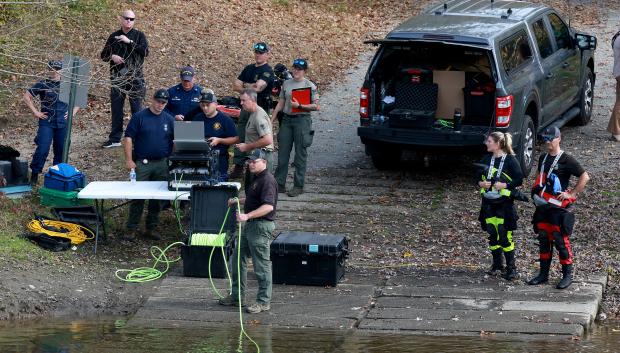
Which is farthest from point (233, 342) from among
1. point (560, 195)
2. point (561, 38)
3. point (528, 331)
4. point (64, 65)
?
point (561, 38)

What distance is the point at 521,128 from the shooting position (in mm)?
14430

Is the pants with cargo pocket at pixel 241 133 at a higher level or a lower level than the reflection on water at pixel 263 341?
higher

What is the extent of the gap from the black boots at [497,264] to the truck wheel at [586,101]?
6.20m

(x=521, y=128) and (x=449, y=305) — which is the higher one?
(x=521, y=128)

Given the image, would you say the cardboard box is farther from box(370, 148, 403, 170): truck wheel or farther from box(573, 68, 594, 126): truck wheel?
box(573, 68, 594, 126): truck wheel

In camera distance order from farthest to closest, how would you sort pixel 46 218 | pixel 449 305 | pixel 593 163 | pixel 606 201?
pixel 593 163 < pixel 606 201 < pixel 46 218 < pixel 449 305

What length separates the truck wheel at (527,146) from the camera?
14.5m

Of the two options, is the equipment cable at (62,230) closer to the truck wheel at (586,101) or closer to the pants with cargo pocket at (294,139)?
the pants with cargo pocket at (294,139)

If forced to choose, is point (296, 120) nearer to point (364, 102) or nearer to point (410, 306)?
point (364, 102)

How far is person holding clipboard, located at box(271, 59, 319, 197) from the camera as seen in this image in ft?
45.8

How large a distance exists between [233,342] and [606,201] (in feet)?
19.4

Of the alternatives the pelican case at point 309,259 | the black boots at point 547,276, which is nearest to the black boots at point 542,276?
the black boots at point 547,276

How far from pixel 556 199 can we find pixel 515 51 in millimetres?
4129

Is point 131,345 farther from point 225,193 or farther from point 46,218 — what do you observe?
point 46,218
